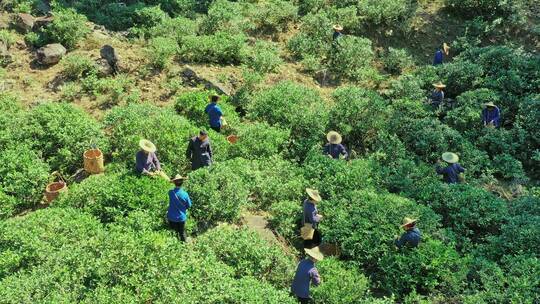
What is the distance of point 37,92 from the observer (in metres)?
14.9

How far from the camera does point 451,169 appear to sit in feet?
42.0

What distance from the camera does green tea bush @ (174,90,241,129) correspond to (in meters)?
14.0

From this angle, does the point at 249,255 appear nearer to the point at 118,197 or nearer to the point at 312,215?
the point at 312,215

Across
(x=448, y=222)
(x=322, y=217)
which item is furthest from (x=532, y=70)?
(x=322, y=217)

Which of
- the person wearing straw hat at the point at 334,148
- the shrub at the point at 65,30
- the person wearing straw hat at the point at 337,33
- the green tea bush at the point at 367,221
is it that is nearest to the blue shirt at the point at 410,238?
the green tea bush at the point at 367,221

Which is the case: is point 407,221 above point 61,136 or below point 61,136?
above

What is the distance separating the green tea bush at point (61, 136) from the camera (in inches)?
492

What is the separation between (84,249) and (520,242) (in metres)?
8.24

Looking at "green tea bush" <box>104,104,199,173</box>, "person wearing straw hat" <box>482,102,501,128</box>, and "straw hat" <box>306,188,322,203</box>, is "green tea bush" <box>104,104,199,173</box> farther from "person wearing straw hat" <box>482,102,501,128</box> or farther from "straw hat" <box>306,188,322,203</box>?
"person wearing straw hat" <box>482,102,501,128</box>

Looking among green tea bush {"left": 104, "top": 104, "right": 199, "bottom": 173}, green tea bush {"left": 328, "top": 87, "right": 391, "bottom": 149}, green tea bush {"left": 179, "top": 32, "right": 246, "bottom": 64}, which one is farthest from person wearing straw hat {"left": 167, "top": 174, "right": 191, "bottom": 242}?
green tea bush {"left": 179, "top": 32, "right": 246, "bottom": 64}

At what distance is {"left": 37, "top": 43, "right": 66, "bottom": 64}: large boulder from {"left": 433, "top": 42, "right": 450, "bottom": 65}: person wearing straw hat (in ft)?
38.3

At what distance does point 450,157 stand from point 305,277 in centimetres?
555

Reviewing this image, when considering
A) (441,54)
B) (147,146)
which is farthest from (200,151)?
(441,54)

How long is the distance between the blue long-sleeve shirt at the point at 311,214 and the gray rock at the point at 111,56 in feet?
25.2
